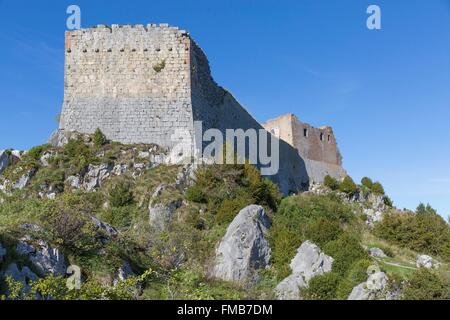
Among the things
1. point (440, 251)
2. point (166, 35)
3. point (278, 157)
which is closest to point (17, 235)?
point (166, 35)

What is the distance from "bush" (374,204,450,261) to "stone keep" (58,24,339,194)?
35.0ft

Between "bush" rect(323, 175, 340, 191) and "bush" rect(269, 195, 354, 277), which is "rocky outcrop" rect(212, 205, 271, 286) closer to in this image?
"bush" rect(269, 195, 354, 277)

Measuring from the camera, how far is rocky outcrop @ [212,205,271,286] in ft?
57.9

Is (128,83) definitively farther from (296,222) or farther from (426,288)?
(426,288)

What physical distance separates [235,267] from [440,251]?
11922 mm

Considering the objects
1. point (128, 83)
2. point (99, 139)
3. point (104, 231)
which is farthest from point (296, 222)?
point (128, 83)

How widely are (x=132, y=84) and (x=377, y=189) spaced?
24.2 metres

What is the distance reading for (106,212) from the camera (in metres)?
21.2

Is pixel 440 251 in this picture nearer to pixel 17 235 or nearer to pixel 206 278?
pixel 206 278

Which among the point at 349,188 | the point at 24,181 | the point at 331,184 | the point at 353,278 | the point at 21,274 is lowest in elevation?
the point at 353,278

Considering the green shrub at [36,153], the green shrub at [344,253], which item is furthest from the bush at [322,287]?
the green shrub at [36,153]

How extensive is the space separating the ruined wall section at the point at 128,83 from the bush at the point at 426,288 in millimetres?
14294

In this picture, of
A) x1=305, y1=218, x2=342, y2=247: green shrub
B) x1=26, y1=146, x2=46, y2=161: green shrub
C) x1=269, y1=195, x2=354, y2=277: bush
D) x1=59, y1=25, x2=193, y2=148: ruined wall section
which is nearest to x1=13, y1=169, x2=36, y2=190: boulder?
x1=26, y1=146, x2=46, y2=161: green shrub

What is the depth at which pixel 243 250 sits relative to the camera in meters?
18.2
